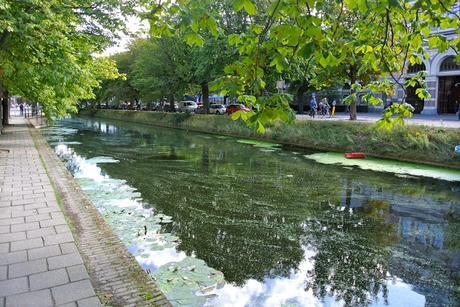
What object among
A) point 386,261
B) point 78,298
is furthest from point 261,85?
point 386,261

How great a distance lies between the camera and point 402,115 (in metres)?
4.19

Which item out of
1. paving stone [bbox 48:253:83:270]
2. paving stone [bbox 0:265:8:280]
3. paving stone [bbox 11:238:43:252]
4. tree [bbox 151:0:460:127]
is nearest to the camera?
tree [bbox 151:0:460:127]

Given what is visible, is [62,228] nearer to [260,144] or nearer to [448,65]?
[260,144]

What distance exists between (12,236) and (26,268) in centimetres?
124

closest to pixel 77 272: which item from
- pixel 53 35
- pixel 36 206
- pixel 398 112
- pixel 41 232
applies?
pixel 41 232

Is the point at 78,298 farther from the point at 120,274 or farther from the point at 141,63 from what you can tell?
the point at 141,63

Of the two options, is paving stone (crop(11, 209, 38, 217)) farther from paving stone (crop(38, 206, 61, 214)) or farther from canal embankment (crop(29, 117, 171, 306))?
canal embankment (crop(29, 117, 171, 306))

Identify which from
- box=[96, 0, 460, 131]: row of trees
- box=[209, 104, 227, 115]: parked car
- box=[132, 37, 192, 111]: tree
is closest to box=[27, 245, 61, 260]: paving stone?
box=[96, 0, 460, 131]: row of trees

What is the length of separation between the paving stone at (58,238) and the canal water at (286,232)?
1274 mm

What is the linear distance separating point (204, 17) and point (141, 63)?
1427 inches

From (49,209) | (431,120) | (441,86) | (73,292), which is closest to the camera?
(73,292)

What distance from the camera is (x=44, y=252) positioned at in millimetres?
4762

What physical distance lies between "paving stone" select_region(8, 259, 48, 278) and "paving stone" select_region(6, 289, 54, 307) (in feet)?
1.67

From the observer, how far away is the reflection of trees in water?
5516 millimetres
